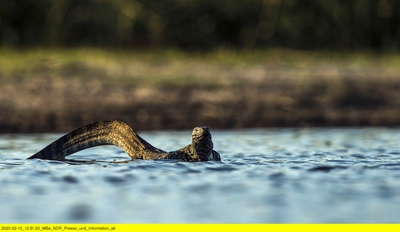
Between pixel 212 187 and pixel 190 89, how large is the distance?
28.1ft

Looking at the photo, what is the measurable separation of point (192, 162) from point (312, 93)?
7824 mm

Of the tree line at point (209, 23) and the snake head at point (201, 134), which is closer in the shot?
the snake head at point (201, 134)

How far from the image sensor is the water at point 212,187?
593cm

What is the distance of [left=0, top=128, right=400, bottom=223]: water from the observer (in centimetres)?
593

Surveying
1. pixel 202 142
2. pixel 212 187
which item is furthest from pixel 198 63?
pixel 212 187

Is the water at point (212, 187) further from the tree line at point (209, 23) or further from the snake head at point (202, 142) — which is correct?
the tree line at point (209, 23)

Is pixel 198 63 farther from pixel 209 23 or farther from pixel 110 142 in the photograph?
pixel 110 142

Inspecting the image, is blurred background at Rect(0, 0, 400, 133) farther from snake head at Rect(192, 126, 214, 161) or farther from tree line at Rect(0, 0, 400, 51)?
snake head at Rect(192, 126, 214, 161)

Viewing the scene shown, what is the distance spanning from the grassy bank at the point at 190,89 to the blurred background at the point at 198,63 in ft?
0.09

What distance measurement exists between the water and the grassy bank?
Result: 3.96 metres

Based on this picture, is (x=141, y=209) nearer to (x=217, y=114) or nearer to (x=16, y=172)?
(x=16, y=172)

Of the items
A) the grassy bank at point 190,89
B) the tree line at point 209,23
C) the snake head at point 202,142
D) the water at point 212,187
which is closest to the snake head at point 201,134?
the snake head at point 202,142

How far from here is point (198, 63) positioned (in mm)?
17078
